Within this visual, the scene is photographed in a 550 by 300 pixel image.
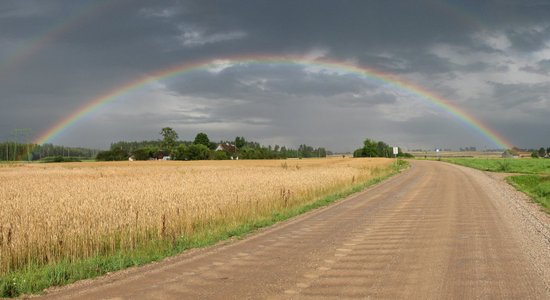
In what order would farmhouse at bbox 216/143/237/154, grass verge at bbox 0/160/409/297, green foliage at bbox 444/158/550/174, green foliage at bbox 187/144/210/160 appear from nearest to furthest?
grass verge at bbox 0/160/409/297 → green foliage at bbox 444/158/550/174 → green foliage at bbox 187/144/210/160 → farmhouse at bbox 216/143/237/154

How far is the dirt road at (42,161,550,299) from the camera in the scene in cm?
738

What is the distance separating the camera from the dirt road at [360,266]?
738 cm

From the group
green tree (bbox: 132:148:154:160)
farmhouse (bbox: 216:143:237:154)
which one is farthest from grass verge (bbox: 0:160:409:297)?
farmhouse (bbox: 216:143:237:154)

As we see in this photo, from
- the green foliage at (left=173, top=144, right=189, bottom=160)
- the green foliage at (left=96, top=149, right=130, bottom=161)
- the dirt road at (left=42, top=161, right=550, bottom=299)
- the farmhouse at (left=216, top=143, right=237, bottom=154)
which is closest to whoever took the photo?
the dirt road at (left=42, top=161, right=550, bottom=299)

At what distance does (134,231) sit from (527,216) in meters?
13.6

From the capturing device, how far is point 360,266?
900 centimetres

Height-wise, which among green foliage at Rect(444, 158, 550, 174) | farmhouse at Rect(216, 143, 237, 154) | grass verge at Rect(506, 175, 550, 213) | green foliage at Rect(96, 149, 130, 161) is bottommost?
grass verge at Rect(506, 175, 550, 213)

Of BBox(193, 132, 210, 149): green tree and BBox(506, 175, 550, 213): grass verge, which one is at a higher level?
BBox(193, 132, 210, 149): green tree

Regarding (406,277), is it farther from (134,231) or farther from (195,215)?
(195,215)

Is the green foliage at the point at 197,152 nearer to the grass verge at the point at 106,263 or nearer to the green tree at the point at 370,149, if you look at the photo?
the green tree at the point at 370,149

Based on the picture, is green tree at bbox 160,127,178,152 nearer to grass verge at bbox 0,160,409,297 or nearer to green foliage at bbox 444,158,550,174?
green foliage at bbox 444,158,550,174

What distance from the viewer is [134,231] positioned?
491 inches

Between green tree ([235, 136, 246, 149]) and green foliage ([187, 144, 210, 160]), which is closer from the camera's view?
green foliage ([187, 144, 210, 160])

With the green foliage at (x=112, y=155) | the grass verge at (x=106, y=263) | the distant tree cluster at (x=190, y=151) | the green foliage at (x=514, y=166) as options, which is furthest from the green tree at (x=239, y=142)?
the grass verge at (x=106, y=263)
